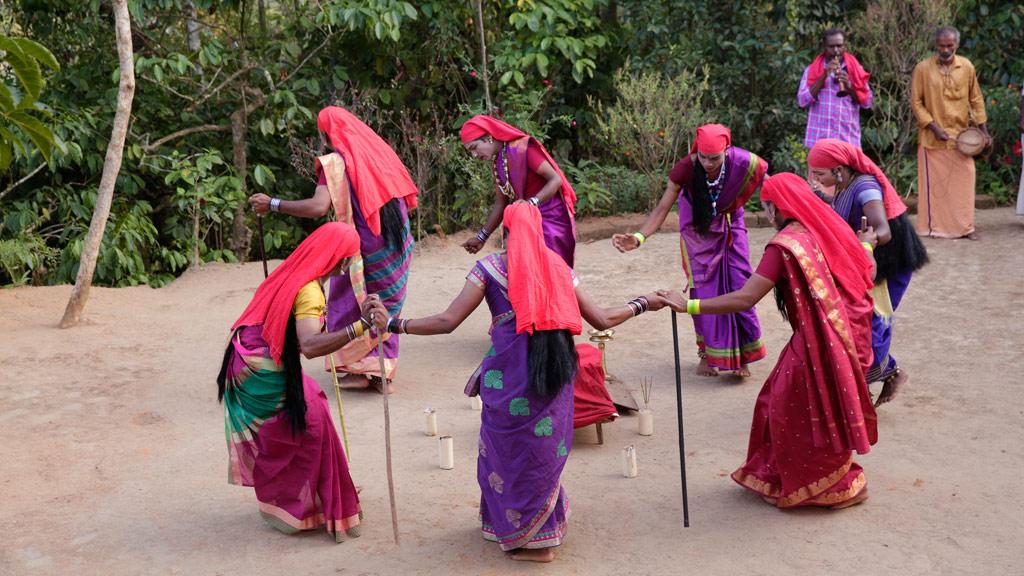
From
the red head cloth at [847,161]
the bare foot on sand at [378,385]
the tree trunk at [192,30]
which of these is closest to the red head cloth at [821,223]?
the red head cloth at [847,161]

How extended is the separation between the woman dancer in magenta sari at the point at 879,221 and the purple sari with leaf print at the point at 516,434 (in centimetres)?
215

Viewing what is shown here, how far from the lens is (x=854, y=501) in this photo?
4855 millimetres

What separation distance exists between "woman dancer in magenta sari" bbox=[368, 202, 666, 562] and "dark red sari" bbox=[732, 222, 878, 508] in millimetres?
942

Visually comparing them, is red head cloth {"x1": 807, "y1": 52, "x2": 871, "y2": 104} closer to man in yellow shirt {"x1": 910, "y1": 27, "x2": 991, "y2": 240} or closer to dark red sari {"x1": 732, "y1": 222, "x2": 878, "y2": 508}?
man in yellow shirt {"x1": 910, "y1": 27, "x2": 991, "y2": 240}

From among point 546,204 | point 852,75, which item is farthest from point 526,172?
point 852,75

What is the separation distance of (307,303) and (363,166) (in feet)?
7.14

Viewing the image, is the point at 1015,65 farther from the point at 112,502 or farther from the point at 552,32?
the point at 112,502

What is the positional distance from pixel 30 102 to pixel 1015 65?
9.77 m

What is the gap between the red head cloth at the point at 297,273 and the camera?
4.59 metres

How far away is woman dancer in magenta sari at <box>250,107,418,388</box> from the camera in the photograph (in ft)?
21.6

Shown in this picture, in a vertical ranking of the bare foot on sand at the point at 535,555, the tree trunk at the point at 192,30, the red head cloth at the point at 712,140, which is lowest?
the bare foot on sand at the point at 535,555

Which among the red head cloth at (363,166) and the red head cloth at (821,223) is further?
the red head cloth at (363,166)

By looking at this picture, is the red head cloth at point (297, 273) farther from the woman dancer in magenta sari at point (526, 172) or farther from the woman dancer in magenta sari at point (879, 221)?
the woman dancer in magenta sari at point (879, 221)

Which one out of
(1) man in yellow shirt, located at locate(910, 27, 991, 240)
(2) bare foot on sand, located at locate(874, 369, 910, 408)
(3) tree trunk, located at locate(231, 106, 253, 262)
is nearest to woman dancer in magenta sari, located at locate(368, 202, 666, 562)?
(2) bare foot on sand, located at locate(874, 369, 910, 408)
